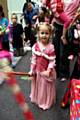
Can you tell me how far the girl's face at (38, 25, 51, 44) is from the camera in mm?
1876

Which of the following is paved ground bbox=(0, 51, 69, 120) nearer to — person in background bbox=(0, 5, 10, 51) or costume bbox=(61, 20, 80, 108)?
costume bbox=(61, 20, 80, 108)

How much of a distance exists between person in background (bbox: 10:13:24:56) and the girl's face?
5.45 feet

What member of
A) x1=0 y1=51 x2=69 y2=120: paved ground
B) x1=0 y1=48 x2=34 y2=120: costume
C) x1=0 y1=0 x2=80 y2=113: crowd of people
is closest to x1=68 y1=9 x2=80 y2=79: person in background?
x1=0 y1=0 x2=80 y2=113: crowd of people

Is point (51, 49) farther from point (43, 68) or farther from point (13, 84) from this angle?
point (13, 84)

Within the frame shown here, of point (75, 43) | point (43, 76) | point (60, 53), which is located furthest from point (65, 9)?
point (43, 76)

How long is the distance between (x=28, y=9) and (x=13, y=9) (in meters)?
1.54

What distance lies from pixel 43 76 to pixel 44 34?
323 mm

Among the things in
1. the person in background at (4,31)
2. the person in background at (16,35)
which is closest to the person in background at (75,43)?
the person in background at (4,31)

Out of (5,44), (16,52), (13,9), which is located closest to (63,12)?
(5,44)

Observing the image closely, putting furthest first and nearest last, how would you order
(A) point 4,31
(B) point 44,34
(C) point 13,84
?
(A) point 4,31, (B) point 44,34, (C) point 13,84

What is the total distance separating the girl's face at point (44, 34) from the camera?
1.88 m

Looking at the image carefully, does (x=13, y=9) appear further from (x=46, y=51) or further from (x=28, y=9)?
(x=46, y=51)

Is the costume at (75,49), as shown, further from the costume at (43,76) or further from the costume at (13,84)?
the costume at (13,84)

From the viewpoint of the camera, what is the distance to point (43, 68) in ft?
6.35
